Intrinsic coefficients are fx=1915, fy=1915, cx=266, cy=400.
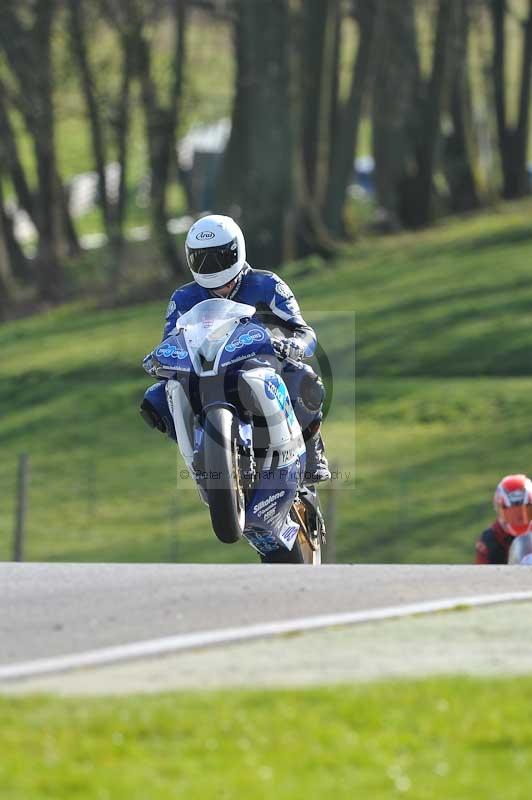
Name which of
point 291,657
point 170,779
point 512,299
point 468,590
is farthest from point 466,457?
point 170,779

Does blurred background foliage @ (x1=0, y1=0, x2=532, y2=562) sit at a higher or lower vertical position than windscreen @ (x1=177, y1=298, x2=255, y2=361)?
lower

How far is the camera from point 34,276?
53.8 m

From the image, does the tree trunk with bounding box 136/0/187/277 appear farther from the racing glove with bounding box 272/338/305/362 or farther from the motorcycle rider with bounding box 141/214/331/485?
the racing glove with bounding box 272/338/305/362

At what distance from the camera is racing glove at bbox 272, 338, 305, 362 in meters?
11.0

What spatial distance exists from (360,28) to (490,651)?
126 feet

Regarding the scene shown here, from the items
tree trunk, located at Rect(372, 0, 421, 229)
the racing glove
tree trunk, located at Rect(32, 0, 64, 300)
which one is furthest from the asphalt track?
tree trunk, located at Rect(372, 0, 421, 229)

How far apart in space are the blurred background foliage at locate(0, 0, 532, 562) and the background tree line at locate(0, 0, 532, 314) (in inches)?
2.9

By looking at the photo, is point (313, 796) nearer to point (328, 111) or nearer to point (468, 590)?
point (468, 590)

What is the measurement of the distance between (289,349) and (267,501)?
0.90 metres

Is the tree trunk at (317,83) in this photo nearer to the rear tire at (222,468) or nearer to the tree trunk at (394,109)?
the tree trunk at (394,109)

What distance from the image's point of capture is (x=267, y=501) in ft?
36.7

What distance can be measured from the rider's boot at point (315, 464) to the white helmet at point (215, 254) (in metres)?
1.21

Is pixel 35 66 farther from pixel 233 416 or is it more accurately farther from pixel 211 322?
pixel 233 416

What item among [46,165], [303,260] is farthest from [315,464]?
[46,165]
